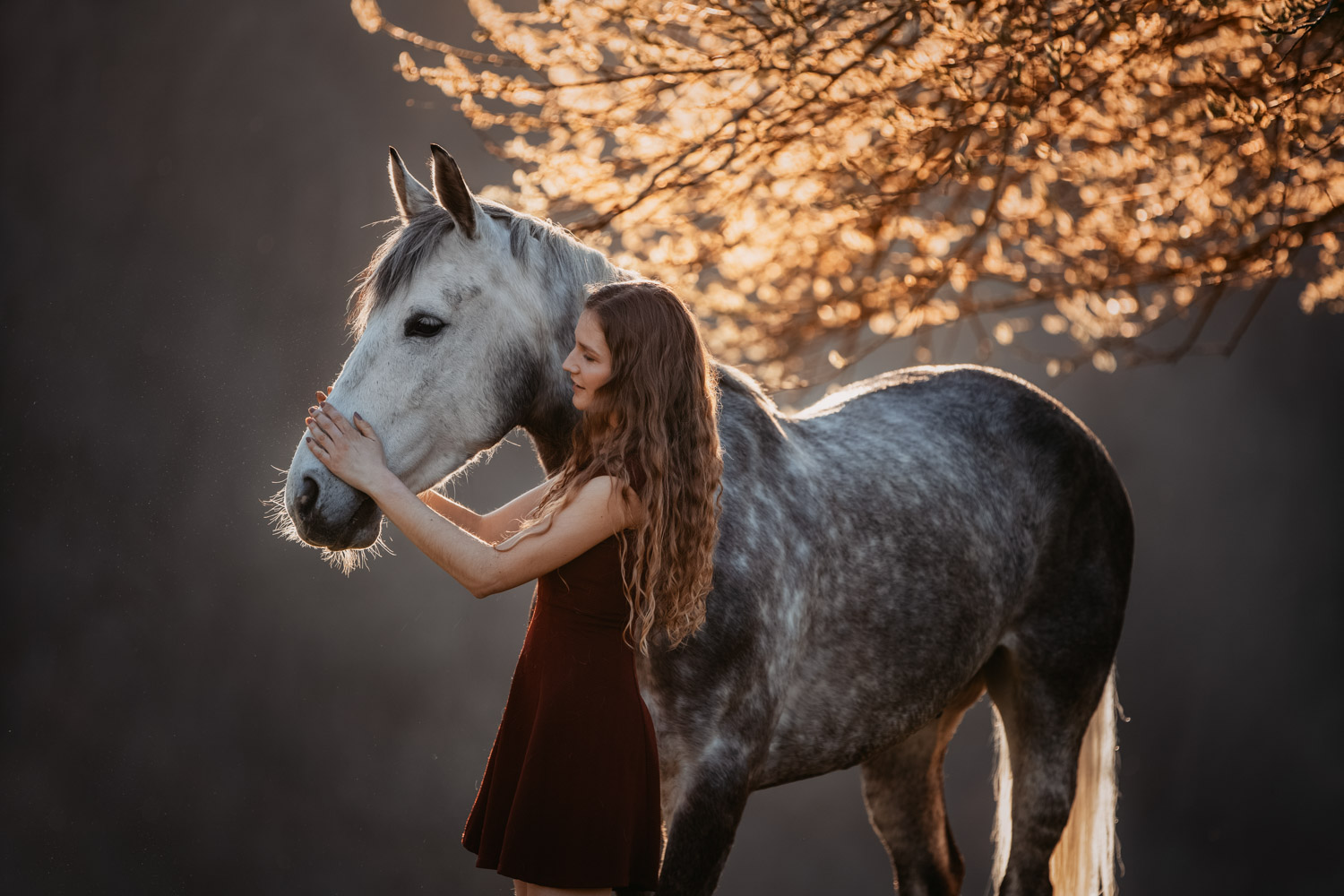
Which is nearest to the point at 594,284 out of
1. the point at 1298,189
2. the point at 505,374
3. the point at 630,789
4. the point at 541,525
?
the point at 505,374

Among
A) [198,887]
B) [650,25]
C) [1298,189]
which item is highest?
[650,25]

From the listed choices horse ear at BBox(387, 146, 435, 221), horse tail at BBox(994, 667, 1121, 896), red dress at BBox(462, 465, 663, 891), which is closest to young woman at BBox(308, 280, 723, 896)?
red dress at BBox(462, 465, 663, 891)

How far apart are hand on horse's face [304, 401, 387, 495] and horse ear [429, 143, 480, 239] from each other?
34 centimetres

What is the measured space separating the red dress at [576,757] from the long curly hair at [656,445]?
0.04 meters

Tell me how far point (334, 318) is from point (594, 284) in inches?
100

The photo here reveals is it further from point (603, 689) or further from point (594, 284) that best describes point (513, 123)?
point (603, 689)

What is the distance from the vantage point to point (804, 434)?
211 centimetres

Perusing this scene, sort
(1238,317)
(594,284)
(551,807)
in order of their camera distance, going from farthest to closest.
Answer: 1. (1238,317)
2. (594,284)
3. (551,807)

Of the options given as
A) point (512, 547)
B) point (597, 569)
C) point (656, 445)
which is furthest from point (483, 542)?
point (656, 445)

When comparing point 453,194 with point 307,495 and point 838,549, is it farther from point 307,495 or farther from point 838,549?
point 838,549

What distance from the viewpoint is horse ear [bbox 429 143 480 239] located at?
150 cm

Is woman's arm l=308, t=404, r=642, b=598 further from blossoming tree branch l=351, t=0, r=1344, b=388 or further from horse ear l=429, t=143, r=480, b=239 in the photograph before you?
blossoming tree branch l=351, t=0, r=1344, b=388

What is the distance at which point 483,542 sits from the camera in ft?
4.54

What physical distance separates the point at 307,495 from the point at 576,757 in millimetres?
526
